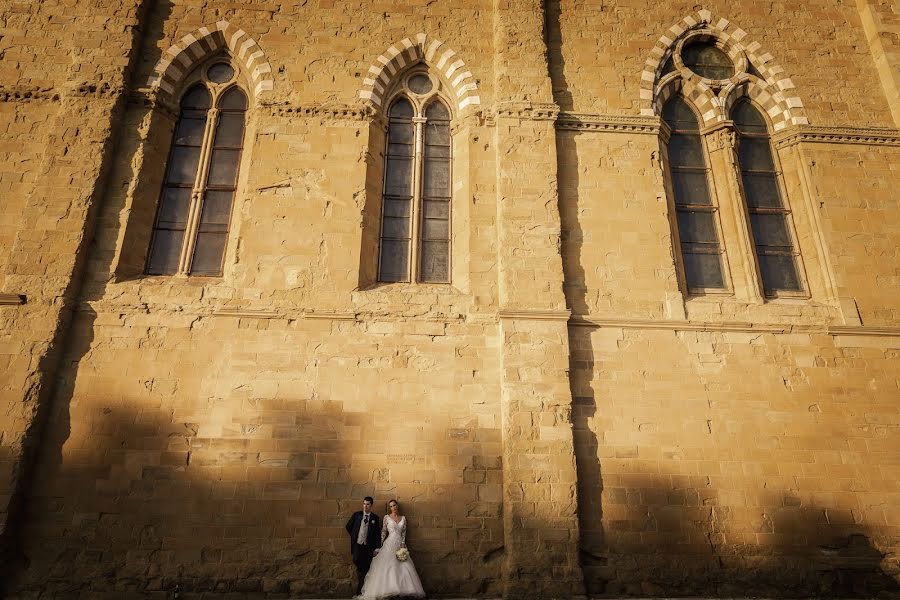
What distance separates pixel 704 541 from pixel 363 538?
355cm

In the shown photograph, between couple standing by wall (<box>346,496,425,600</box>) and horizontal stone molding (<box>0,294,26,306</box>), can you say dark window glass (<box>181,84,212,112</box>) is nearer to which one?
horizontal stone molding (<box>0,294,26,306</box>)

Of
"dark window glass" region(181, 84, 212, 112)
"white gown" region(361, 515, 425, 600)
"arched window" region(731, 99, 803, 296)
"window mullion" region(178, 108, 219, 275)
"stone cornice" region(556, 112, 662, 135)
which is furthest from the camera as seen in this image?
"dark window glass" region(181, 84, 212, 112)

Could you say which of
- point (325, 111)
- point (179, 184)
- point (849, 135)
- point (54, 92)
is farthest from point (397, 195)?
point (849, 135)

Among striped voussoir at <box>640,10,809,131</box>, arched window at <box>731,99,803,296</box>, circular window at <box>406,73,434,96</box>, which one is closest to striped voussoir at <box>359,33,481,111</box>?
circular window at <box>406,73,434,96</box>

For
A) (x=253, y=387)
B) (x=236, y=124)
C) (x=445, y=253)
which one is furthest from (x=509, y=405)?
(x=236, y=124)

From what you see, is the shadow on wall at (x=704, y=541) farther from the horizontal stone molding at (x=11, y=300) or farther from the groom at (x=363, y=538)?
the horizontal stone molding at (x=11, y=300)

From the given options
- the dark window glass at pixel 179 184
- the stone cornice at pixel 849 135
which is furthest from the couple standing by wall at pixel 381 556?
the stone cornice at pixel 849 135

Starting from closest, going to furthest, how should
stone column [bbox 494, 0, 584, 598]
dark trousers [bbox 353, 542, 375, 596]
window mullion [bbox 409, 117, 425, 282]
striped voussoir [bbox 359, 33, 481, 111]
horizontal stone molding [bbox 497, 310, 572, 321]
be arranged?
dark trousers [bbox 353, 542, 375, 596] < stone column [bbox 494, 0, 584, 598] < horizontal stone molding [bbox 497, 310, 572, 321] < window mullion [bbox 409, 117, 425, 282] < striped voussoir [bbox 359, 33, 481, 111]

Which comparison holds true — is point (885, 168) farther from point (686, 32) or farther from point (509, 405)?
point (509, 405)

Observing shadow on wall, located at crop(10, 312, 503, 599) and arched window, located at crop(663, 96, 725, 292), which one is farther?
arched window, located at crop(663, 96, 725, 292)

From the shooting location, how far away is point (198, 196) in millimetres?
7211

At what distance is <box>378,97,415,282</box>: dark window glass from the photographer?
23.3 ft

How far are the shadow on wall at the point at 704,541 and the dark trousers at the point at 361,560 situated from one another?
2207 millimetres

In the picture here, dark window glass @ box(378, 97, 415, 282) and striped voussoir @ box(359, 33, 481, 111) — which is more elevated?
striped voussoir @ box(359, 33, 481, 111)
